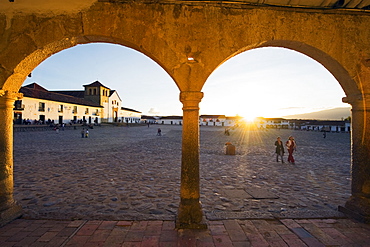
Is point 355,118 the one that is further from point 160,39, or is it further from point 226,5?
point 160,39

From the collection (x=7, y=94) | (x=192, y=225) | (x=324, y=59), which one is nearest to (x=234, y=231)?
(x=192, y=225)

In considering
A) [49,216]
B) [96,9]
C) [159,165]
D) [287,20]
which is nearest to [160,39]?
[96,9]

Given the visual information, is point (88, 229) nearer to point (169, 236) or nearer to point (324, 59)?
point (169, 236)

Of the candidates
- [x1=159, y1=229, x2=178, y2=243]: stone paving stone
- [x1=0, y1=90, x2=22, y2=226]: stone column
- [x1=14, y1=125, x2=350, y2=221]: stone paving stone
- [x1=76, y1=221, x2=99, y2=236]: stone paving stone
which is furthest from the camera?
[x1=14, y1=125, x2=350, y2=221]: stone paving stone

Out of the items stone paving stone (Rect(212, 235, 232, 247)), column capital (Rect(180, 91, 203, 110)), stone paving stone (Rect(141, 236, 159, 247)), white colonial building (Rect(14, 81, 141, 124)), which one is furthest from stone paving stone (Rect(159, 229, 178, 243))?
white colonial building (Rect(14, 81, 141, 124))

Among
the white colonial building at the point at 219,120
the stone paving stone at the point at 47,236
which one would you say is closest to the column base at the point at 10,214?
the stone paving stone at the point at 47,236

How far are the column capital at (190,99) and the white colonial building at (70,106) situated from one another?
22.7 metres

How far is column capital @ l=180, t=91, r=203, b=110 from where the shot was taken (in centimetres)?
323

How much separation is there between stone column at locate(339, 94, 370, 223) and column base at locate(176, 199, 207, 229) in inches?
105

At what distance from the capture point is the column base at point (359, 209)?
3.40 metres

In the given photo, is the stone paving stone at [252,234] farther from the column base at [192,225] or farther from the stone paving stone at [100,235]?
the stone paving stone at [100,235]

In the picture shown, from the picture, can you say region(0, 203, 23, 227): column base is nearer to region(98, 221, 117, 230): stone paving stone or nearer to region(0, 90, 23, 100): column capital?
region(98, 221, 117, 230): stone paving stone

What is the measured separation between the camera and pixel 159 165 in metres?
8.06

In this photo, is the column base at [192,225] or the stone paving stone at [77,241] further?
the column base at [192,225]
